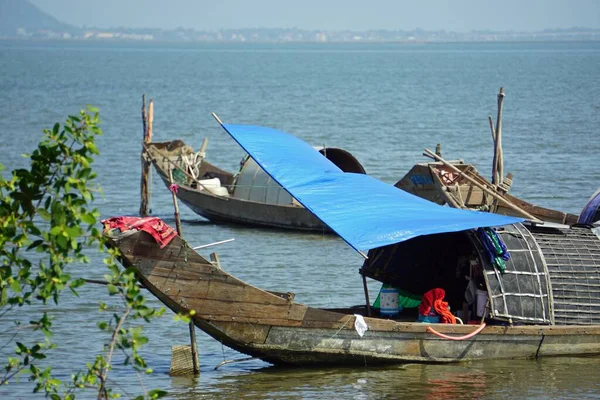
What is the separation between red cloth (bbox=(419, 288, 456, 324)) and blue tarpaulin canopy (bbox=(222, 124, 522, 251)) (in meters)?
1.09

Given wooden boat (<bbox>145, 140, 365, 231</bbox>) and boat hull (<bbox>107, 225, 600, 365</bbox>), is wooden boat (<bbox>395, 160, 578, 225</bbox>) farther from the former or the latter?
boat hull (<bbox>107, 225, 600, 365</bbox>)

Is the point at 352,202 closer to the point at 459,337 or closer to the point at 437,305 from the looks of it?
the point at 437,305

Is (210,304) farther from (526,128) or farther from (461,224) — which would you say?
(526,128)

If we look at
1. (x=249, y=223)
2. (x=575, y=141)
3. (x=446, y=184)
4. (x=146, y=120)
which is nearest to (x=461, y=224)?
(x=446, y=184)

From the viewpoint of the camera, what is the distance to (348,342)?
1514cm

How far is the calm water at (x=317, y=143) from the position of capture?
603 inches

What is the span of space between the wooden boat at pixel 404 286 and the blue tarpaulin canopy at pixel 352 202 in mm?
27

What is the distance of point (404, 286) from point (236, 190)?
40.7ft

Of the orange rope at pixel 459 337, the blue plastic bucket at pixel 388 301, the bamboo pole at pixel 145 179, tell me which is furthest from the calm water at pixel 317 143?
the blue plastic bucket at pixel 388 301

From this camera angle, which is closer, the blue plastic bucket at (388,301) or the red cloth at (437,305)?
the red cloth at (437,305)

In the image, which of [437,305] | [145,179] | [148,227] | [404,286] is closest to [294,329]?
[437,305]

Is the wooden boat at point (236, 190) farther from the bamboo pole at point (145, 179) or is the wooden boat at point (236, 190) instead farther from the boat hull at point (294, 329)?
the boat hull at point (294, 329)

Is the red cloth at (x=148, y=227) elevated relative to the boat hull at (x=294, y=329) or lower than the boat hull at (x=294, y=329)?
elevated

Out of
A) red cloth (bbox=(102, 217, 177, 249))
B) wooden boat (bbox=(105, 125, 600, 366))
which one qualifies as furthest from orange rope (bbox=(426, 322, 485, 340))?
red cloth (bbox=(102, 217, 177, 249))
